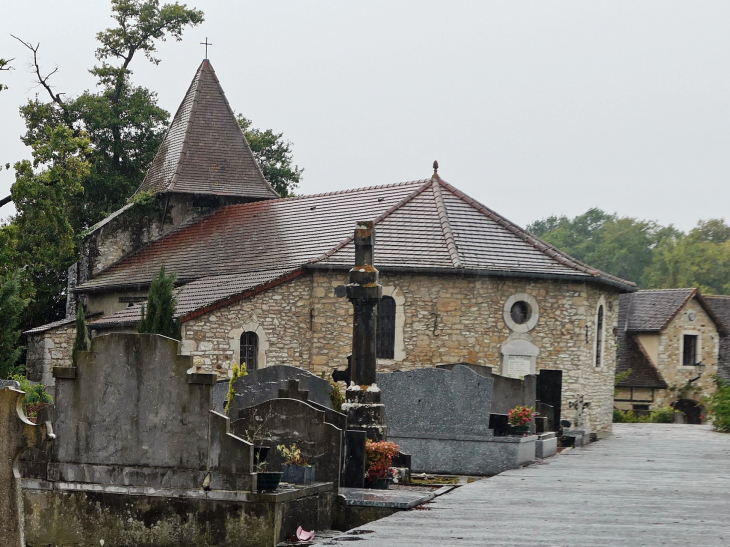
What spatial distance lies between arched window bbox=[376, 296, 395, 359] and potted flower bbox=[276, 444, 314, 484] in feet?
47.8

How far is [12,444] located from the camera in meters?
6.71

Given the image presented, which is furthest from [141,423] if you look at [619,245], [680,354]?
[619,245]

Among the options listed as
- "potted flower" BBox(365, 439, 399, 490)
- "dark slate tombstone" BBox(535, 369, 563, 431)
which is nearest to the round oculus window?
"dark slate tombstone" BBox(535, 369, 563, 431)

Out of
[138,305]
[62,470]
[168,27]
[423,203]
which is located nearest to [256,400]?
[62,470]

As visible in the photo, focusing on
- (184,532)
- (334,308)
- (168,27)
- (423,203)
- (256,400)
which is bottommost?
(184,532)

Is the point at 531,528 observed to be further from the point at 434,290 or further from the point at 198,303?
the point at 198,303

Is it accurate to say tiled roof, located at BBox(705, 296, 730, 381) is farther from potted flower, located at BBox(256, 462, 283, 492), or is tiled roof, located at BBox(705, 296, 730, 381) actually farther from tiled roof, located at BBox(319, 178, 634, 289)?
potted flower, located at BBox(256, 462, 283, 492)

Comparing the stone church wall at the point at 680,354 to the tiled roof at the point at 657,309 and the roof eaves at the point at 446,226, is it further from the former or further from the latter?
the roof eaves at the point at 446,226

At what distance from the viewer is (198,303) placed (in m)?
26.1

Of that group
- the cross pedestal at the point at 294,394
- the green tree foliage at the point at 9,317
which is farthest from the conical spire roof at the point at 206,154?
the cross pedestal at the point at 294,394

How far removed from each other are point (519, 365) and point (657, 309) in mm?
20645

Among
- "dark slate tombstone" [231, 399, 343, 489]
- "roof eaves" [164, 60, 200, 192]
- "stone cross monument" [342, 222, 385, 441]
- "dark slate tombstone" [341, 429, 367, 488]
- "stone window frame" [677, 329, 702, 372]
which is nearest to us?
"dark slate tombstone" [231, 399, 343, 489]

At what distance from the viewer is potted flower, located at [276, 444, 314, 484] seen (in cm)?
1034

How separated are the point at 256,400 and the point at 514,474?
3.59 m
